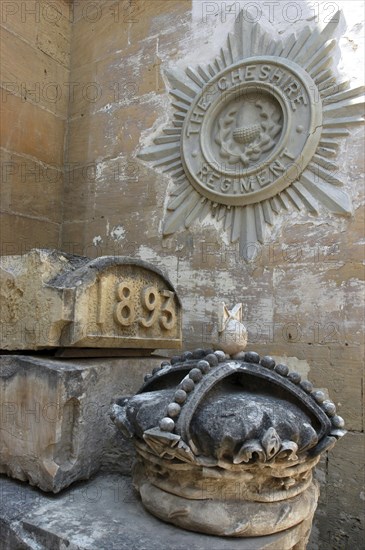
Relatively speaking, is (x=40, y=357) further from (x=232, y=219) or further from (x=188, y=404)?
(x=232, y=219)

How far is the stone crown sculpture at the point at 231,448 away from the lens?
1.16m

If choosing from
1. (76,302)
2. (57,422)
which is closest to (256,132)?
(76,302)

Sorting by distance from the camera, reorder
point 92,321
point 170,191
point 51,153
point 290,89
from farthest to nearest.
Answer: point 51,153, point 170,191, point 290,89, point 92,321

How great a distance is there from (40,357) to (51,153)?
241 centimetres

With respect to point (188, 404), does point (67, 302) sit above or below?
above

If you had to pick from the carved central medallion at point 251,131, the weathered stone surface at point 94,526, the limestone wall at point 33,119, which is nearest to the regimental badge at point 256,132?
the carved central medallion at point 251,131

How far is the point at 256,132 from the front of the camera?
2.70 meters

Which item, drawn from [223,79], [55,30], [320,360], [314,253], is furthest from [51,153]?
[320,360]

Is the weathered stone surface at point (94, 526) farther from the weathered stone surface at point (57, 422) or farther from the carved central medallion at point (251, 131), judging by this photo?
the carved central medallion at point (251, 131)

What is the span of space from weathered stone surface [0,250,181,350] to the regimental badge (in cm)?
107

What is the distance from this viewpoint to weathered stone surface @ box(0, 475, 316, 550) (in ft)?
3.84

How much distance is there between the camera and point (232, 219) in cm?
272

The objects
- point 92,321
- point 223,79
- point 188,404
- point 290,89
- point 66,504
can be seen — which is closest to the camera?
point 188,404

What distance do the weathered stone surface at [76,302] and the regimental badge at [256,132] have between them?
107 centimetres
